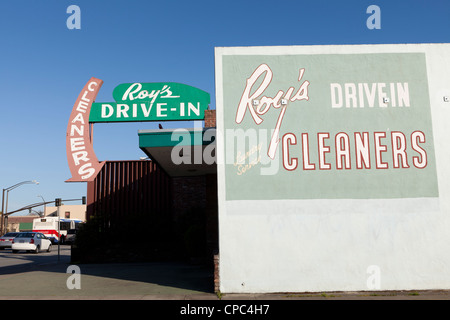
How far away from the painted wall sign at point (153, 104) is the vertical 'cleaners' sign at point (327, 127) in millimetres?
4027

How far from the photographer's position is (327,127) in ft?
34.7

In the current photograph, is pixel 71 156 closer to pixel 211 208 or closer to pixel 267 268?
pixel 211 208

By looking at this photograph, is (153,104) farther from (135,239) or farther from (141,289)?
(135,239)

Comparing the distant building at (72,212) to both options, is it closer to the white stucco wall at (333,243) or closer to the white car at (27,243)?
the white car at (27,243)

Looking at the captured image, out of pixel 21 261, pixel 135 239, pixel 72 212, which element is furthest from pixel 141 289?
pixel 72 212

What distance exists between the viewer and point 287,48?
35.7 feet

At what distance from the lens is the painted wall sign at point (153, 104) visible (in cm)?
1407

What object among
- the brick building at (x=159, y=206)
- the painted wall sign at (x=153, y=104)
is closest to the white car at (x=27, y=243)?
the brick building at (x=159, y=206)

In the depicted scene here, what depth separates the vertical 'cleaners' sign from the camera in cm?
1030

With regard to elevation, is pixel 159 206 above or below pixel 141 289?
above

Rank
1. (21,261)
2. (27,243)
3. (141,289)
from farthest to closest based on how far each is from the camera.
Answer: (27,243)
(21,261)
(141,289)

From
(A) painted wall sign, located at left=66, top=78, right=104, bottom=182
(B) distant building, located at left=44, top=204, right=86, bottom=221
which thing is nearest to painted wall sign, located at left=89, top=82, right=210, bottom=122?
(A) painted wall sign, located at left=66, top=78, right=104, bottom=182

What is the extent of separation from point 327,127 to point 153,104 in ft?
21.7
